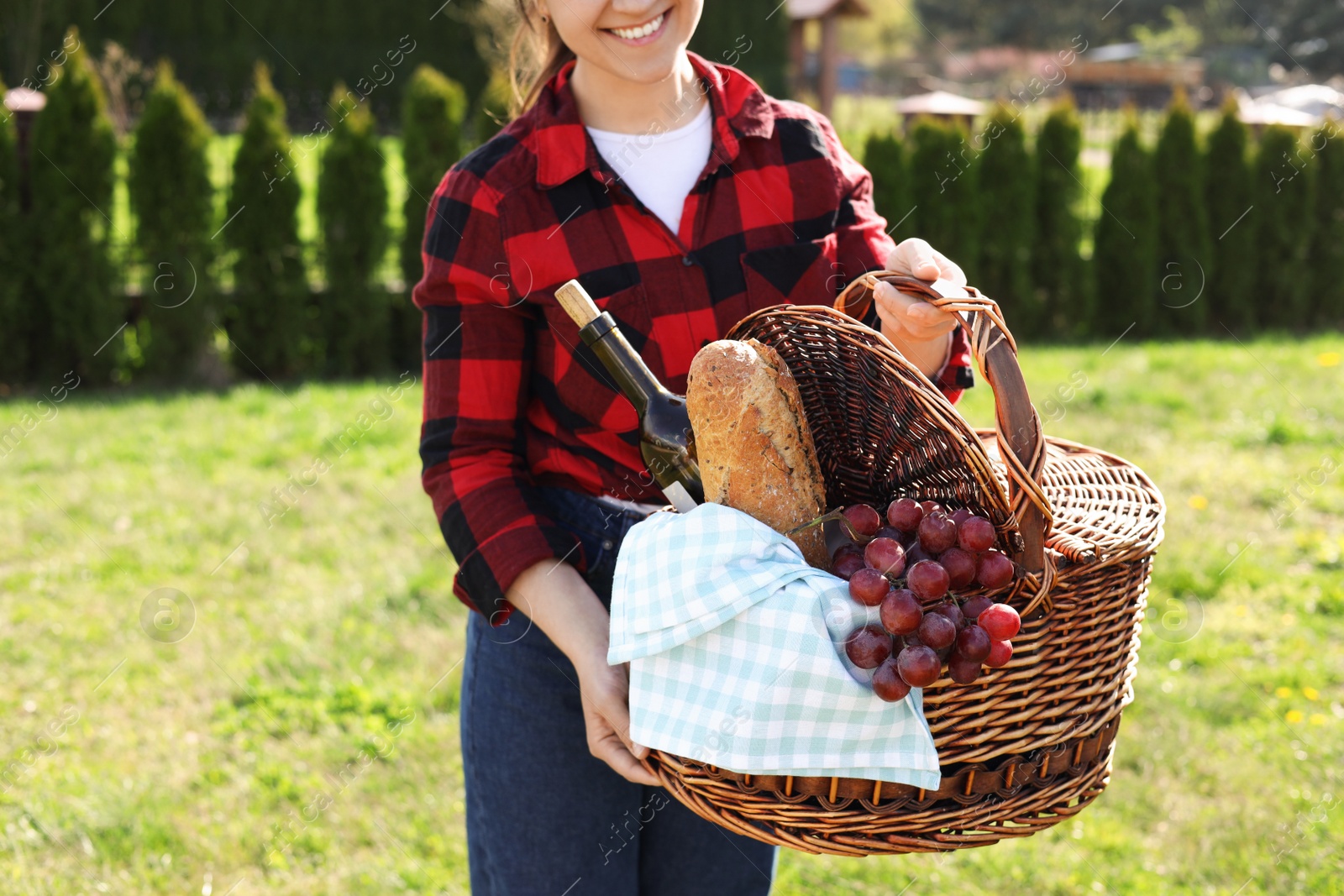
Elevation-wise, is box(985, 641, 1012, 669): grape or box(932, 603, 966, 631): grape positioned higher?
box(932, 603, 966, 631): grape

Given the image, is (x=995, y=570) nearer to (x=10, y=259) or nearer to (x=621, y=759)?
(x=621, y=759)

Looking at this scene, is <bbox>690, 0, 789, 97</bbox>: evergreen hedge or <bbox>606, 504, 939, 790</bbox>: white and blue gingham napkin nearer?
<bbox>606, 504, 939, 790</bbox>: white and blue gingham napkin

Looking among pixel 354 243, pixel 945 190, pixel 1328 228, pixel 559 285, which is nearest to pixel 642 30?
pixel 559 285

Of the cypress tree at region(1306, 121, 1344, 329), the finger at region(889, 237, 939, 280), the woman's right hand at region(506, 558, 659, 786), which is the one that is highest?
the finger at region(889, 237, 939, 280)

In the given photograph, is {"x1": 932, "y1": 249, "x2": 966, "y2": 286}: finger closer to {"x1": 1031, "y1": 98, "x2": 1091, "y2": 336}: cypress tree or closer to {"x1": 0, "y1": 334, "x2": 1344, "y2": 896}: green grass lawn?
{"x1": 0, "y1": 334, "x2": 1344, "y2": 896}: green grass lawn

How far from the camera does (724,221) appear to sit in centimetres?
171

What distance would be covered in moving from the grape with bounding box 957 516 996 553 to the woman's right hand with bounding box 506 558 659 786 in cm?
47

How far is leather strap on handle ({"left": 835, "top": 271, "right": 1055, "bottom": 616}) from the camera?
126 centimetres

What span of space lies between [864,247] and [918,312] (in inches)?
15.3

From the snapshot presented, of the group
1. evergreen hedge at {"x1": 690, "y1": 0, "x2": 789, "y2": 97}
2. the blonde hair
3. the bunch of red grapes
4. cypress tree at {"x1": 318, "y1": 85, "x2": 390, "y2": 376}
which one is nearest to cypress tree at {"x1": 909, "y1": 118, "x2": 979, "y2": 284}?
cypress tree at {"x1": 318, "y1": 85, "x2": 390, "y2": 376}

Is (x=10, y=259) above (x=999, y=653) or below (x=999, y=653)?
above

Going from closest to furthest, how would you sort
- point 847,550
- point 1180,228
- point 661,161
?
1. point 847,550
2. point 661,161
3. point 1180,228

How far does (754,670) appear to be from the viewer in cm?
125

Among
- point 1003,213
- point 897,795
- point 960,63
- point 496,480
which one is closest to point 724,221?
point 496,480
